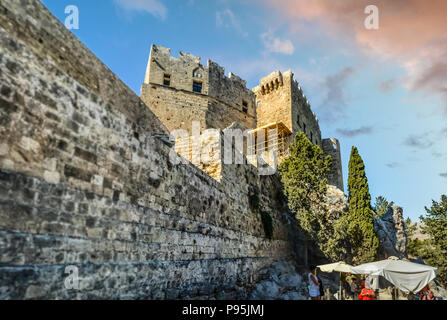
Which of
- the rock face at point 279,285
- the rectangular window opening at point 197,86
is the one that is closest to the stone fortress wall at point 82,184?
the rock face at point 279,285

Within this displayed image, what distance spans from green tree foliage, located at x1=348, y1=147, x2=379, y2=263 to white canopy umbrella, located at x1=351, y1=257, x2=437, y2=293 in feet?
22.8

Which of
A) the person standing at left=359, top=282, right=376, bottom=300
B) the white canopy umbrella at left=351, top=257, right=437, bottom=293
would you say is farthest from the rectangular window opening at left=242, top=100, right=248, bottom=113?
the person standing at left=359, top=282, right=376, bottom=300

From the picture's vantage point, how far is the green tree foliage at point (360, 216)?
50.6 feet

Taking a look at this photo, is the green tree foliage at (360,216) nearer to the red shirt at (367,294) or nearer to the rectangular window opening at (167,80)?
the red shirt at (367,294)

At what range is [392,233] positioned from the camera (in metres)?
22.1

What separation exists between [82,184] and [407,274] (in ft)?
28.6

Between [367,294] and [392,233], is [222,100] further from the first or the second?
[367,294]

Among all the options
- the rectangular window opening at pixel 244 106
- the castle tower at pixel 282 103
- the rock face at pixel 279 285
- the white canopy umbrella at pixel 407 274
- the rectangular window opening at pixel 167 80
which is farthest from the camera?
the rectangular window opening at pixel 244 106

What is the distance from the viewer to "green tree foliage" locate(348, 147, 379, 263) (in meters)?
15.4

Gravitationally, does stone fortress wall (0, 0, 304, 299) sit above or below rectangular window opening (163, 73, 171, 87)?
below

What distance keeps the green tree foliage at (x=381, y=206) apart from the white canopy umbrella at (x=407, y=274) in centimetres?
1562

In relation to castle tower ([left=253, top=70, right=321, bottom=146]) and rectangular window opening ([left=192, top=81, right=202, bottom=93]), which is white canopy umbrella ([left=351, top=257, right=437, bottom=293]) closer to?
castle tower ([left=253, top=70, right=321, bottom=146])
